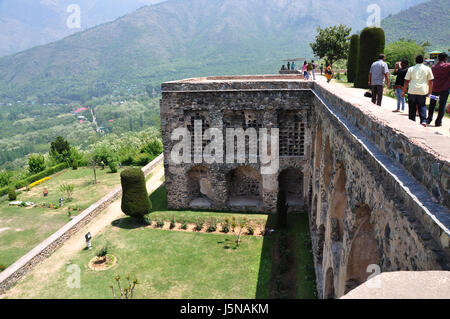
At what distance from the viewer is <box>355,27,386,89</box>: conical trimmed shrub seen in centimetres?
1841

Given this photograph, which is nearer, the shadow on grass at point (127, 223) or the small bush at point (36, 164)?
the shadow on grass at point (127, 223)

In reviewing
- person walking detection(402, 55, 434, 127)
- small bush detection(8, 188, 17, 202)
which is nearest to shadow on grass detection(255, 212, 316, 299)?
person walking detection(402, 55, 434, 127)

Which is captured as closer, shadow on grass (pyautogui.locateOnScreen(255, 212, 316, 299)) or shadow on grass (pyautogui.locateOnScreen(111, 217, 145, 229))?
shadow on grass (pyautogui.locateOnScreen(255, 212, 316, 299))

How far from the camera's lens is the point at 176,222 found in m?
21.7

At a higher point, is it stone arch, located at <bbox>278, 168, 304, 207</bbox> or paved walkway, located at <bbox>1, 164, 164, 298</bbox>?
stone arch, located at <bbox>278, 168, 304, 207</bbox>

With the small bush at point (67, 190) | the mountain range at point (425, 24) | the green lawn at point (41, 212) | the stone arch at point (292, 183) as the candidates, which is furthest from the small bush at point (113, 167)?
the mountain range at point (425, 24)

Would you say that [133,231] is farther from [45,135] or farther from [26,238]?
[45,135]

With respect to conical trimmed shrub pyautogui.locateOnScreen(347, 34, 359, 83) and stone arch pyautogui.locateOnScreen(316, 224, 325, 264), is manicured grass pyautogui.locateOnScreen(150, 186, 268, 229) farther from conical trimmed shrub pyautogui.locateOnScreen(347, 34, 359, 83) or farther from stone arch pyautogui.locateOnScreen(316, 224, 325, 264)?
conical trimmed shrub pyautogui.locateOnScreen(347, 34, 359, 83)

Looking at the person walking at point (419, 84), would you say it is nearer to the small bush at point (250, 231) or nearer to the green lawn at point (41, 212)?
the small bush at point (250, 231)

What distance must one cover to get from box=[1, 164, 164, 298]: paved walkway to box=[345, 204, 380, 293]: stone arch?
14557 mm

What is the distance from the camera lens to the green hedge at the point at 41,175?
3234 cm

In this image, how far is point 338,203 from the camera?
34.3 feet

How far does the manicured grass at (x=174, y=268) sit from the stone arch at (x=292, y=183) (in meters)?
5.17
